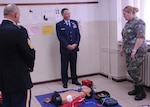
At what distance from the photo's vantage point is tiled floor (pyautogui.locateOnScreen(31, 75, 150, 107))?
10.8ft

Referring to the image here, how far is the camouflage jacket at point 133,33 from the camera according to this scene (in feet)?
10.5

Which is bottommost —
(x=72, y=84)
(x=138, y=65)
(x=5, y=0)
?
(x=72, y=84)

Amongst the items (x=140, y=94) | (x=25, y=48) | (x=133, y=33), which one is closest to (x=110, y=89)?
(x=140, y=94)

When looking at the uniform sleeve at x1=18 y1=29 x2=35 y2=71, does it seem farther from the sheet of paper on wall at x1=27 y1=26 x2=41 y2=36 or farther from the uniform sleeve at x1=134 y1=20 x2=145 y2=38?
the sheet of paper on wall at x1=27 y1=26 x2=41 y2=36

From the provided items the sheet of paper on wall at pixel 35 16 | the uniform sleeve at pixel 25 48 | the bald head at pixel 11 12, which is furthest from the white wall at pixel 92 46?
the uniform sleeve at pixel 25 48

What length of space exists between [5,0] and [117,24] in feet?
7.10

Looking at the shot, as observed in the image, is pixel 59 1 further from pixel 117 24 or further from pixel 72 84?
pixel 72 84

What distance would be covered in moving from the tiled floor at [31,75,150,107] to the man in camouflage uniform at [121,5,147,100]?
16 cm

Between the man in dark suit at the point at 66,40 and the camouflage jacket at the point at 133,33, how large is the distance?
41.7 inches

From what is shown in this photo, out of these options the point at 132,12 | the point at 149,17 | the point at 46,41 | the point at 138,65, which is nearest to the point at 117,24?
the point at 149,17

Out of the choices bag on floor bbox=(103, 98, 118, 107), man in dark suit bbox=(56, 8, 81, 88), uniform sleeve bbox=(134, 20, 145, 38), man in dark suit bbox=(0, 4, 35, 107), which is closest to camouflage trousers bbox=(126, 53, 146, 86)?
uniform sleeve bbox=(134, 20, 145, 38)

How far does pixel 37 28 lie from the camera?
423 centimetres

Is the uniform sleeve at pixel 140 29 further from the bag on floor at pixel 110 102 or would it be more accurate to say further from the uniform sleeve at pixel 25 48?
the uniform sleeve at pixel 25 48

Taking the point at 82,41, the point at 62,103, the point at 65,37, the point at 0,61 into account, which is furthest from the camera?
the point at 82,41
